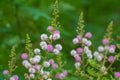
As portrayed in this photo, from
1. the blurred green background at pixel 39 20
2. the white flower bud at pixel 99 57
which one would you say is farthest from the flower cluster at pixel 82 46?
the blurred green background at pixel 39 20

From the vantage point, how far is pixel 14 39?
10.6 feet

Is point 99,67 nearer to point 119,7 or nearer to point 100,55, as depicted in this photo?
point 100,55

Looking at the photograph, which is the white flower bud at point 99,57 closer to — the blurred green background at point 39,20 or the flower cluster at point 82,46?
the flower cluster at point 82,46

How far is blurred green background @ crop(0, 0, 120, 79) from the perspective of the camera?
115 inches

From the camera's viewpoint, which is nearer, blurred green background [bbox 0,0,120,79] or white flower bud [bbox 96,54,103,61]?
white flower bud [bbox 96,54,103,61]

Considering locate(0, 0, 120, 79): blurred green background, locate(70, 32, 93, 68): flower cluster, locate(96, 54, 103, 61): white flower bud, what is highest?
locate(0, 0, 120, 79): blurred green background

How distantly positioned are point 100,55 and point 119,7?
2.73m

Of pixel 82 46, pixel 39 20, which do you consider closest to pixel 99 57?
pixel 82 46

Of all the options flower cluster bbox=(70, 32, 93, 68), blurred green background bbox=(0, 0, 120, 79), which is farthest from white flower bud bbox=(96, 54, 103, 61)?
blurred green background bbox=(0, 0, 120, 79)

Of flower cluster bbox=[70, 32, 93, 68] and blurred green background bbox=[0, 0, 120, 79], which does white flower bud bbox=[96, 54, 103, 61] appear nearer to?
flower cluster bbox=[70, 32, 93, 68]

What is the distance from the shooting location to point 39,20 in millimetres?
3260

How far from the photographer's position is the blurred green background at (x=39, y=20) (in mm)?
2924

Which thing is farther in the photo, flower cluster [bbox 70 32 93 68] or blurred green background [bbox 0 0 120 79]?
blurred green background [bbox 0 0 120 79]

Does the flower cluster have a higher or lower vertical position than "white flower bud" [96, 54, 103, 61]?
higher
